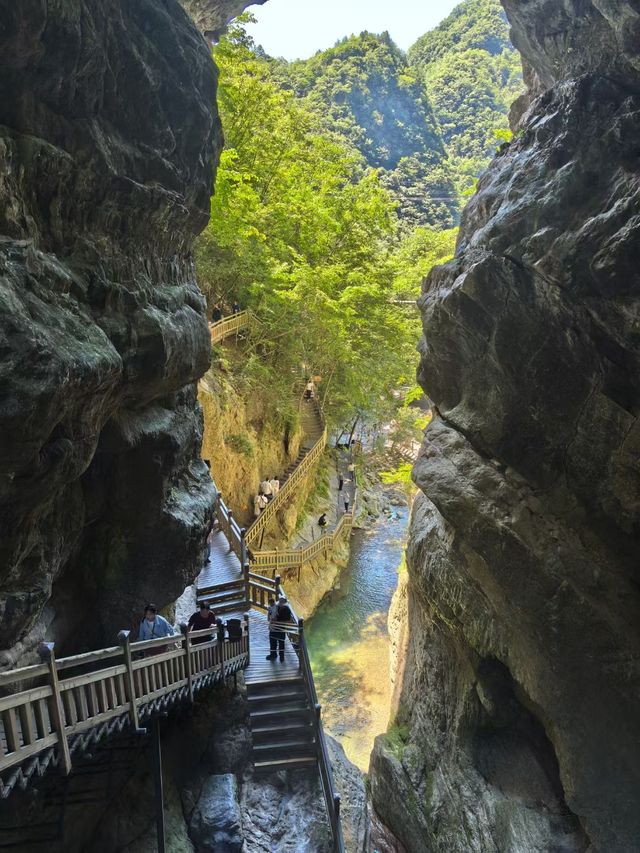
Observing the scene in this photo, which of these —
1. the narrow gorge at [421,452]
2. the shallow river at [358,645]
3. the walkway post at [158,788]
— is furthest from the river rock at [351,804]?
the shallow river at [358,645]

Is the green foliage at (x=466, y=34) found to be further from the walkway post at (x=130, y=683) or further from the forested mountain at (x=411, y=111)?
the walkway post at (x=130, y=683)

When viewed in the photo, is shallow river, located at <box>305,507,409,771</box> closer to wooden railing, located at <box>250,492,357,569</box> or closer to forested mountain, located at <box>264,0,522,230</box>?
wooden railing, located at <box>250,492,357,569</box>

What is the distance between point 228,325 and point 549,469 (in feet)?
55.6

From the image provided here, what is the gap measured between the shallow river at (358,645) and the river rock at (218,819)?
10506mm

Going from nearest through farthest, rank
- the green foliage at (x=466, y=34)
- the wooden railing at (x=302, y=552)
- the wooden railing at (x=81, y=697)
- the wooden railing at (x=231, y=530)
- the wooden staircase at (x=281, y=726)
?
the wooden railing at (x=81, y=697) < the wooden staircase at (x=281, y=726) < the wooden railing at (x=231, y=530) < the wooden railing at (x=302, y=552) < the green foliage at (x=466, y=34)

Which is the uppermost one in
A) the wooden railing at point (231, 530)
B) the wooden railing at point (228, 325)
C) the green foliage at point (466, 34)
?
the green foliage at point (466, 34)

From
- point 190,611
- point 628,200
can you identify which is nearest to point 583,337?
point 628,200

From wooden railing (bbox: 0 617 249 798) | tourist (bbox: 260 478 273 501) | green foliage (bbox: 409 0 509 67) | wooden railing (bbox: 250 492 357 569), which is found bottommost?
wooden railing (bbox: 0 617 249 798)

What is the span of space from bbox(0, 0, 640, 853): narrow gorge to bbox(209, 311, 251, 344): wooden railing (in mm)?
9988

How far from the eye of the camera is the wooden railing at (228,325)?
2195cm

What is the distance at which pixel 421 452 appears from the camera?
1232 centimetres

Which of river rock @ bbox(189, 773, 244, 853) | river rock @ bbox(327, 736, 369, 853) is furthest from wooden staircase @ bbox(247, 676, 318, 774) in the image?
river rock @ bbox(327, 736, 369, 853)

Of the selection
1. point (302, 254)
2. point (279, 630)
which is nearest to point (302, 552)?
point (279, 630)

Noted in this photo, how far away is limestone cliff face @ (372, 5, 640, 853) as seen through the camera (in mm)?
7711
